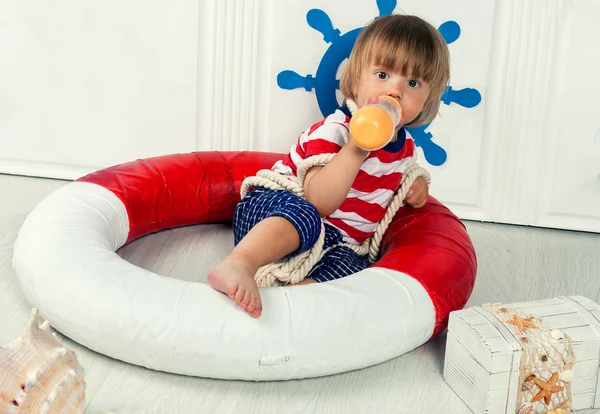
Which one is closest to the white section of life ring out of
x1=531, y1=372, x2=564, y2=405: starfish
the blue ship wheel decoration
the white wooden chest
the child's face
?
the white wooden chest

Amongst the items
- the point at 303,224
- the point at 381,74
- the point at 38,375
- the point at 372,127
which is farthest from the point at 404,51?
the point at 38,375

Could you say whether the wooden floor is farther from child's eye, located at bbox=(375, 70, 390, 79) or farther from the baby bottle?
child's eye, located at bbox=(375, 70, 390, 79)

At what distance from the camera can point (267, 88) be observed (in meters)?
2.11

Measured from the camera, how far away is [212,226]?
198cm

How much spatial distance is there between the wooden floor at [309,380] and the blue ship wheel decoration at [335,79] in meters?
0.25

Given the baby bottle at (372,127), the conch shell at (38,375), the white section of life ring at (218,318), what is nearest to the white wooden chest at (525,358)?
the white section of life ring at (218,318)

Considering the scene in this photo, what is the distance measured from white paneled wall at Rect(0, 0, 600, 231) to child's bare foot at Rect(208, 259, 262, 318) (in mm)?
855

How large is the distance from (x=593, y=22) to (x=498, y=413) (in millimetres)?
1129

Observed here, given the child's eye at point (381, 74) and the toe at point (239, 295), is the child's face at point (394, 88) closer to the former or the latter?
the child's eye at point (381, 74)

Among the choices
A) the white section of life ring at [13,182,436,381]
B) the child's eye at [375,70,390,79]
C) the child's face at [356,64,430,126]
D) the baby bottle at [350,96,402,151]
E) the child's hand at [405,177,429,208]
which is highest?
the child's eye at [375,70,390,79]

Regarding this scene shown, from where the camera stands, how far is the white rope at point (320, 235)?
5.09 feet

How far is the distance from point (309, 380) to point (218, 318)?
0.61 feet

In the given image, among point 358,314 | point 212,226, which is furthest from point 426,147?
point 358,314

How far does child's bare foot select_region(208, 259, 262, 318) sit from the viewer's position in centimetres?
127
